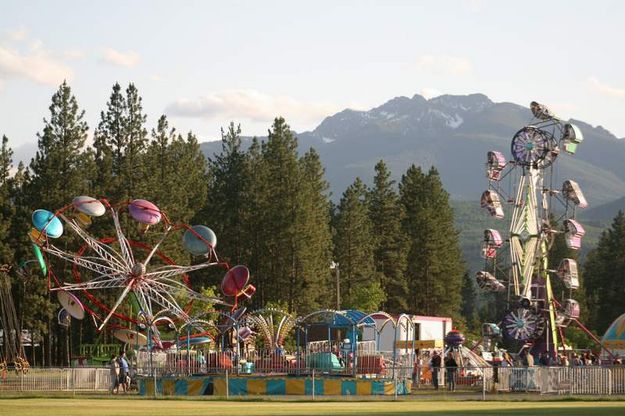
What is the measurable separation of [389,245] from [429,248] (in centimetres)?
408

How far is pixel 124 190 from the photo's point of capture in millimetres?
85938

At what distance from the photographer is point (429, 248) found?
114m

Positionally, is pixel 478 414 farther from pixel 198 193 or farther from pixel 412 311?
pixel 412 311

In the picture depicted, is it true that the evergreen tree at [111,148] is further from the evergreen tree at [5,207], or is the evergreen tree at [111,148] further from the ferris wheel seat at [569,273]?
the ferris wheel seat at [569,273]

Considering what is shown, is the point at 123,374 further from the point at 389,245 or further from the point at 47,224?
the point at 389,245

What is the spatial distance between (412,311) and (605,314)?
23.1 metres

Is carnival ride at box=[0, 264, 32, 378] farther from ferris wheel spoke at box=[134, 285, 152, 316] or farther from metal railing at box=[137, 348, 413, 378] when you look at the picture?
metal railing at box=[137, 348, 413, 378]

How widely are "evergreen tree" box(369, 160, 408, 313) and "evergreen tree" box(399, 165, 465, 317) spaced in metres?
1.55

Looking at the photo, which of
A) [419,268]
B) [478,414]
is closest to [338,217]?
[419,268]

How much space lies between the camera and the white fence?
48156mm

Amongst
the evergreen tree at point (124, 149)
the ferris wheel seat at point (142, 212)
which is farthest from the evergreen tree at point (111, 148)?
the ferris wheel seat at point (142, 212)

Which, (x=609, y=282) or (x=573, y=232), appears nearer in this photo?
(x=573, y=232)

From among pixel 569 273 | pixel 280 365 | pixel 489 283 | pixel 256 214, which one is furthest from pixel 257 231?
pixel 280 365

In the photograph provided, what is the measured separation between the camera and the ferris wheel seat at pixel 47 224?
60.5 metres
